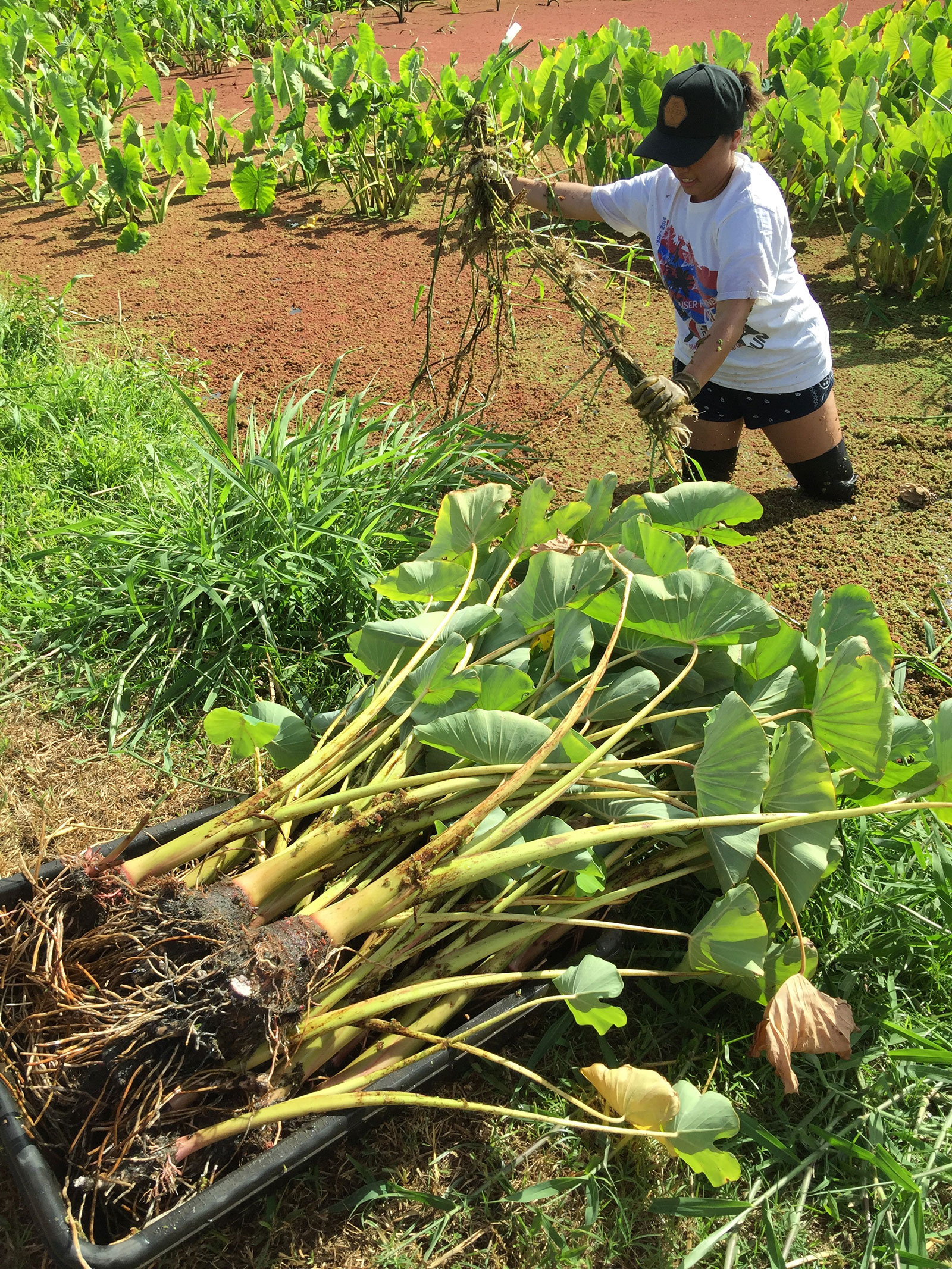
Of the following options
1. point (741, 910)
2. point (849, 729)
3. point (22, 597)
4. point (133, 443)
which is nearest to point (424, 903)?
point (741, 910)

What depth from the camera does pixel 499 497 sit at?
1.79 meters

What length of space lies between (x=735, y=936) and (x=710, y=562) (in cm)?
67

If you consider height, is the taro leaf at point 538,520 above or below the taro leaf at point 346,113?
below

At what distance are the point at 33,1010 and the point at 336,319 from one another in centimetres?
333

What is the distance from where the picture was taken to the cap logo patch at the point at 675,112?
7.35 ft

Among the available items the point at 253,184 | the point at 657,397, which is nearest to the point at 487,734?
the point at 657,397

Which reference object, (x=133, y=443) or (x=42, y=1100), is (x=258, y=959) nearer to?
(x=42, y=1100)

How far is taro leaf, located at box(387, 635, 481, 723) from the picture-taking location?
153 cm

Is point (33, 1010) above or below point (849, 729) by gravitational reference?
below

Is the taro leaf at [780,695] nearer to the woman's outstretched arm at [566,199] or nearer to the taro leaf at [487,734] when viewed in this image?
the taro leaf at [487,734]

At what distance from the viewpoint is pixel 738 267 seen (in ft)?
7.87

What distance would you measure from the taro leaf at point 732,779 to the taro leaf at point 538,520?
0.56 m

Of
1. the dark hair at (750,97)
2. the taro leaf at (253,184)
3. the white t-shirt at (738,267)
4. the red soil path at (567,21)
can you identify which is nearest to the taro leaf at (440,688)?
the white t-shirt at (738,267)

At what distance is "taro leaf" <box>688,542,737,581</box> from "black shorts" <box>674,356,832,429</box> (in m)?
1.18
